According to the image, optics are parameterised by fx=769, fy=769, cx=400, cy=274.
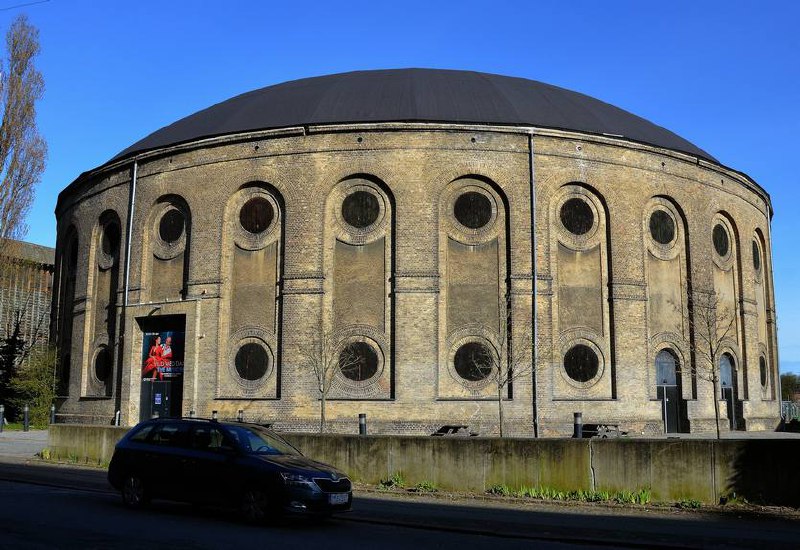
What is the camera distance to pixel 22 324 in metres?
49.0

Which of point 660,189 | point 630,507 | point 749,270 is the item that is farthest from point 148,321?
point 749,270

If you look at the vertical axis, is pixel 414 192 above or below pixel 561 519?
above

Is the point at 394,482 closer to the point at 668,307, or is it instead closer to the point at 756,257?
the point at 668,307

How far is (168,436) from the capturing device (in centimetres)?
1193

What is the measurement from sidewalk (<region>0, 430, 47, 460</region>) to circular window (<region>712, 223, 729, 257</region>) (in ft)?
88.8

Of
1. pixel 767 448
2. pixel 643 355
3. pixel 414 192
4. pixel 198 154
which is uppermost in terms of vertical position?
pixel 198 154

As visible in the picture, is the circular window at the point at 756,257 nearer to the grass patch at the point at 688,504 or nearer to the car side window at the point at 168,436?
the grass patch at the point at 688,504

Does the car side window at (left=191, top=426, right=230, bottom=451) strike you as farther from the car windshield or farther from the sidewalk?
the sidewalk

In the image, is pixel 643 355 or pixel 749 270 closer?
pixel 643 355

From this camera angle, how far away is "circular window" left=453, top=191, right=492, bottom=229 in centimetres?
2803

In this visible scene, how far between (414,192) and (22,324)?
33.2 metres

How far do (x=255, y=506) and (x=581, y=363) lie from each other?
1948 cm

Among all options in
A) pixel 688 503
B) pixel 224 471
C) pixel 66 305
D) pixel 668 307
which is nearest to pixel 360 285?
pixel 668 307

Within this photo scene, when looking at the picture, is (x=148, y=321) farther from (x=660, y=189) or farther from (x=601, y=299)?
(x=660, y=189)
